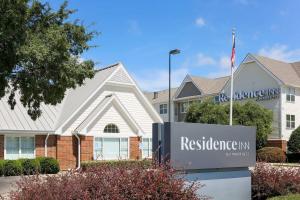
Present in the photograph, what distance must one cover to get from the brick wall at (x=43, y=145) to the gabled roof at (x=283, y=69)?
25072mm

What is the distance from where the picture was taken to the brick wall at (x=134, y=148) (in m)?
32.8

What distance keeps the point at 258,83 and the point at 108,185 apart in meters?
41.8

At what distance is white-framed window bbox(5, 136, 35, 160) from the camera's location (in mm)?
Result: 27891

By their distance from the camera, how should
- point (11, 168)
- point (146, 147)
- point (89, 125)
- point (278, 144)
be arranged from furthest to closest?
point (278, 144) → point (146, 147) → point (89, 125) → point (11, 168)

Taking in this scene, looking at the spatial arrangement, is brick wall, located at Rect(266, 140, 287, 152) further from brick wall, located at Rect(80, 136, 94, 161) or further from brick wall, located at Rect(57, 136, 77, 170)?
brick wall, located at Rect(57, 136, 77, 170)

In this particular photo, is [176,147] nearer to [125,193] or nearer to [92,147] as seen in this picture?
[125,193]

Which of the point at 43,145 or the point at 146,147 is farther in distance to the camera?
the point at 146,147

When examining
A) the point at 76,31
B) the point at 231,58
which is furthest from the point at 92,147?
the point at 76,31

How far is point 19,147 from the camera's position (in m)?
28.3

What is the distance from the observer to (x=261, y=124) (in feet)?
138

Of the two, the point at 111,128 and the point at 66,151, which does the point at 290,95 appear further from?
the point at 66,151

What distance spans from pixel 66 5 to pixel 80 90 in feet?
48.5

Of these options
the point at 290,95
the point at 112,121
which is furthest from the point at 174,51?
the point at 290,95

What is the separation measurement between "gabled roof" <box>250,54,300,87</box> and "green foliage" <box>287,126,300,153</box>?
18.5 ft
